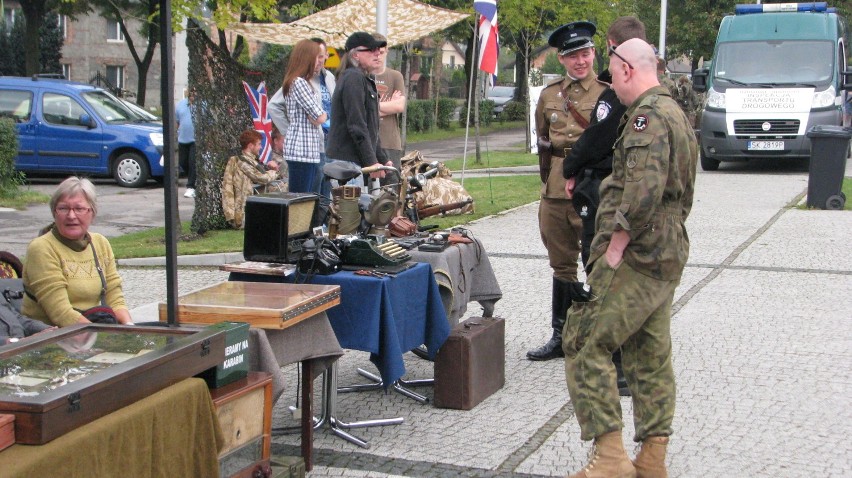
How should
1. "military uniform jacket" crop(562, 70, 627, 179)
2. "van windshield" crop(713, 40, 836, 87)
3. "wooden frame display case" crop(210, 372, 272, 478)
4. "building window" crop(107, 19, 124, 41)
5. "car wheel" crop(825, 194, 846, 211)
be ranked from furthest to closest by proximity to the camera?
1. "building window" crop(107, 19, 124, 41)
2. "van windshield" crop(713, 40, 836, 87)
3. "car wheel" crop(825, 194, 846, 211)
4. "military uniform jacket" crop(562, 70, 627, 179)
5. "wooden frame display case" crop(210, 372, 272, 478)

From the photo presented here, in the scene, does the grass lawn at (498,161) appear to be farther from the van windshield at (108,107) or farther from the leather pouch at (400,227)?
the leather pouch at (400,227)

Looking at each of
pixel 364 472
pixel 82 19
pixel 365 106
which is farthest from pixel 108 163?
pixel 82 19

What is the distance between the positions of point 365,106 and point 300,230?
3005 millimetres

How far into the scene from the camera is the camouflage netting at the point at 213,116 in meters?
12.1

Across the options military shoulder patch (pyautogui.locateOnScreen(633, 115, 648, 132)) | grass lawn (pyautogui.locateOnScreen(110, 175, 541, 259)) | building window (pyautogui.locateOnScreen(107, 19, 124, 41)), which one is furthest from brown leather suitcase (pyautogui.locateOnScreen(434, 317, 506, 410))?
building window (pyautogui.locateOnScreen(107, 19, 124, 41))

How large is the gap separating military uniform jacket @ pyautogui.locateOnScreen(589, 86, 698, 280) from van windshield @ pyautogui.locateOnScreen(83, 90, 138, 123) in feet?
52.4

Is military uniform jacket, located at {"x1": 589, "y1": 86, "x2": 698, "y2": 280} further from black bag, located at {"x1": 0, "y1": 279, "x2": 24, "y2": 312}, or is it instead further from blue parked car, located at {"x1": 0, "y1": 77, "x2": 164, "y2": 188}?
blue parked car, located at {"x1": 0, "y1": 77, "x2": 164, "y2": 188}

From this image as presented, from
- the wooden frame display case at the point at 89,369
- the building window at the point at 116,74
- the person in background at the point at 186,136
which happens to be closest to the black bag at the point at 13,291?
the wooden frame display case at the point at 89,369

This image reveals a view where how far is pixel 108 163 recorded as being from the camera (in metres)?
19.1

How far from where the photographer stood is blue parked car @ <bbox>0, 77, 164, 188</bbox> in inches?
744

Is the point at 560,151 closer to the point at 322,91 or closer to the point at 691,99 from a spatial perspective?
the point at 322,91

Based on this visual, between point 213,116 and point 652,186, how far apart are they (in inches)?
344

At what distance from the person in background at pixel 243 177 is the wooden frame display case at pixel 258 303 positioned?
7.46 meters

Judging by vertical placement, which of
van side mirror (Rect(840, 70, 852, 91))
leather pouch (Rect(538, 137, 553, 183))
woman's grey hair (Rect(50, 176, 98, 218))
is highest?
van side mirror (Rect(840, 70, 852, 91))
